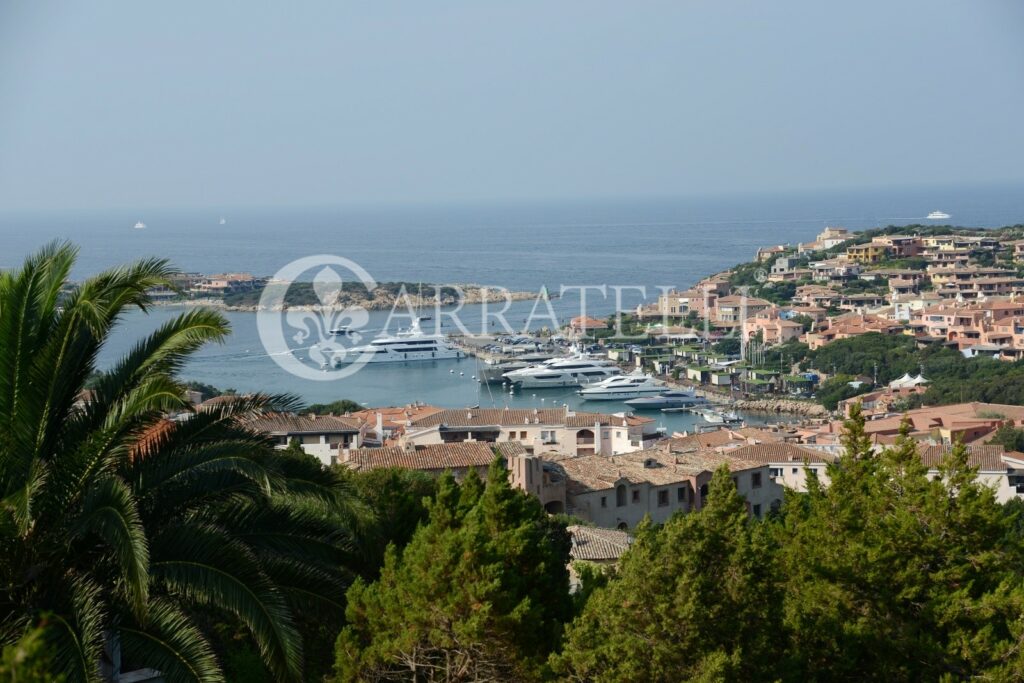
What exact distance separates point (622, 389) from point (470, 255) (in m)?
55.6

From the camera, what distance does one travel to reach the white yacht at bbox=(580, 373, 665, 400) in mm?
37531

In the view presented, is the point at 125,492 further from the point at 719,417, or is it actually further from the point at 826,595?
the point at 719,417

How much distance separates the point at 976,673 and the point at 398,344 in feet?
137

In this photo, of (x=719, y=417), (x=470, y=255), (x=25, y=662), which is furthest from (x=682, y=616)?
(x=470, y=255)

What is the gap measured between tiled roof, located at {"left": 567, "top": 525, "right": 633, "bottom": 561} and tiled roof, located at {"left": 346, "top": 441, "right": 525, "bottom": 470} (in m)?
3.79

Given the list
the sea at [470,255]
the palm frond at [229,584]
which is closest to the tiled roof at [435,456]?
the sea at [470,255]

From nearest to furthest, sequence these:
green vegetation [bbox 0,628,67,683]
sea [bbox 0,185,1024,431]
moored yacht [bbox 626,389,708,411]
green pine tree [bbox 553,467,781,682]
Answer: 1. green vegetation [bbox 0,628,67,683]
2. green pine tree [bbox 553,467,781,682]
3. moored yacht [bbox 626,389,708,411]
4. sea [bbox 0,185,1024,431]

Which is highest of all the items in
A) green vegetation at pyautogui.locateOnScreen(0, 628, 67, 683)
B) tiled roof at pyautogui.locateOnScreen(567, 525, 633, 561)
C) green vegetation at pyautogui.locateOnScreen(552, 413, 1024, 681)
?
green vegetation at pyautogui.locateOnScreen(0, 628, 67, 683)

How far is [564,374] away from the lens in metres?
40.5

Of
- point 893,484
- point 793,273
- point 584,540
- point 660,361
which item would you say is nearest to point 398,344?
point 660,361

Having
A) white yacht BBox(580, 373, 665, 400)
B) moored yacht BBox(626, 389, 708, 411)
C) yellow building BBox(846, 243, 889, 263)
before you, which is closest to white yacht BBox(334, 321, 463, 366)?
white yacht BBox(580, 373, 665, 400)

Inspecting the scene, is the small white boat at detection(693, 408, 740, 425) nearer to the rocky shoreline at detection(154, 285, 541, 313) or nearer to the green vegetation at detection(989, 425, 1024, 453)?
the green vegetation at detection(989, 425, 1024, 453)

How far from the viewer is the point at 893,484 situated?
6.36m

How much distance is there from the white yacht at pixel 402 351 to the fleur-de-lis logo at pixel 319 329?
0.26 feet
